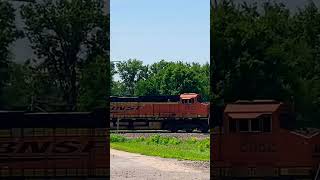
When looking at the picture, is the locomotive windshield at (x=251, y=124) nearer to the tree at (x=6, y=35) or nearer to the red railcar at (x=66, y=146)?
the red railcar at (x=66, y=146)

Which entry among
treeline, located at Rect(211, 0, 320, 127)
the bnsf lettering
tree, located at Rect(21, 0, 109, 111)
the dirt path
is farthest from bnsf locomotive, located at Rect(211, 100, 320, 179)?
the dirt path

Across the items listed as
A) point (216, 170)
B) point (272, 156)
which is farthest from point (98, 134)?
point (272, 156)

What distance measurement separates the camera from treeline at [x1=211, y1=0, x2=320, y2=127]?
28.0 ft

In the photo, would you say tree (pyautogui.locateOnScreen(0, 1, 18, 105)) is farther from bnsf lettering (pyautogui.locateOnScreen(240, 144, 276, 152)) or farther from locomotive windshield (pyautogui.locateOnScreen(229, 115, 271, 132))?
bnsf lettering (pyautogui.locateOnScreen(240, 144, 276, 152))

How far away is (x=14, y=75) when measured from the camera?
835cm

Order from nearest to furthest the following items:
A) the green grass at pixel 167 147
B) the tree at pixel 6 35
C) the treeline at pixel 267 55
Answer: the tree at pixel 6 35 → the treeline at pixel 267 55 → the green grass at pixel 167 147

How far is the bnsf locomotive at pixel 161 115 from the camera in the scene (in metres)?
36.0

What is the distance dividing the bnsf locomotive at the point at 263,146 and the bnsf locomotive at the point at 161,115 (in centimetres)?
2695

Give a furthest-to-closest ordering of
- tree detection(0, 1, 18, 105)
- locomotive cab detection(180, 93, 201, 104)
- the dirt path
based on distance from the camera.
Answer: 1. locomotive cab detection(180, 93, 201, 104)
2. the dirt path
3. tree detection(0, 1, 18, 105)

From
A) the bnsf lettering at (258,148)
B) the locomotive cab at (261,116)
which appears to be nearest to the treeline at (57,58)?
the locomotive cab at (261,116)

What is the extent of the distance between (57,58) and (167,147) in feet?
58.0

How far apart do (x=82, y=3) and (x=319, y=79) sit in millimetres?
4216

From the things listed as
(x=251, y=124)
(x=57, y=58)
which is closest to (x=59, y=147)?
(x=57, y=58)

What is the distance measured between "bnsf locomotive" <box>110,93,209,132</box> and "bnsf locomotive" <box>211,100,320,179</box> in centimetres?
2695
